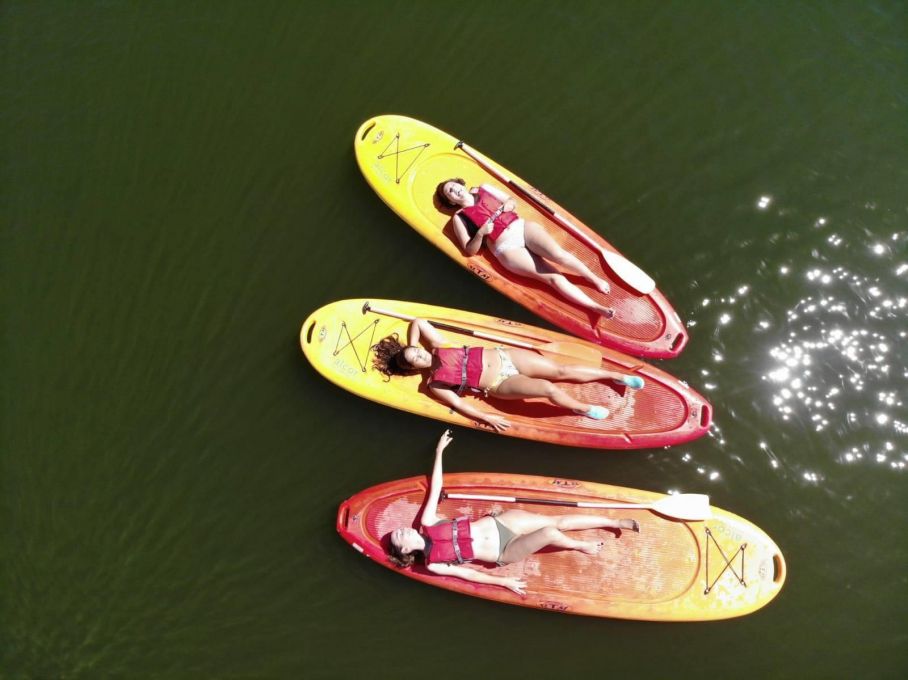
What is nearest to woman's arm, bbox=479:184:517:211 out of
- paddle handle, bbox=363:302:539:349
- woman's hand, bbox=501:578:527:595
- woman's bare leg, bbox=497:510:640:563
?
paddle handle, bbox=363:302:539:349

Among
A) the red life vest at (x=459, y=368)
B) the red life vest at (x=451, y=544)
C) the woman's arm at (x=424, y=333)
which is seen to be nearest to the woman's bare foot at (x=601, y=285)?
the red life vest at (x=459, y=368)

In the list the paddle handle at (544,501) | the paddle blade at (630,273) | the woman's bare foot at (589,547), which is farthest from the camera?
the paddle blade at (630,273)

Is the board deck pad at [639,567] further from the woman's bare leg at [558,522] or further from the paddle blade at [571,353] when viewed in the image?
the paddle blade at [571,353]

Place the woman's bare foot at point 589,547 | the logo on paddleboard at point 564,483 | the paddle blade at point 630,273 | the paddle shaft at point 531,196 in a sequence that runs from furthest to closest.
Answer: the paddle shaft at point 531,196, the paddle blade at point 630,273, the logo on paddleboard at point 564,483, the woman's bare foot at point 589,547

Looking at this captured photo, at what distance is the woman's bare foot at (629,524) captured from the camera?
5480mm

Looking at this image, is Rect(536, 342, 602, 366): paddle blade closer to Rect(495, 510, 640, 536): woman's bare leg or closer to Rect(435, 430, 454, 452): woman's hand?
Rect(435, 430, 454, 452): woman's hand

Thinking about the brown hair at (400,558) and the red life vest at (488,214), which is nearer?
the brown hair at (400,558)

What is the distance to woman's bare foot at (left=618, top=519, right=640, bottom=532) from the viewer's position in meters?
5.48

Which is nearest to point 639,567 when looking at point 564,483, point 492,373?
point 564,483

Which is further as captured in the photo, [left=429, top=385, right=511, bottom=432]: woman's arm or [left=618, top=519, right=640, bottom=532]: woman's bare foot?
[left=429, top=385, right=511, bottom=432]: woman's arm

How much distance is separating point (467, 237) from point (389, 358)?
1540mm

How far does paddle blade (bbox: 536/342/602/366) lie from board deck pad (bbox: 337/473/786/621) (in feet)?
4.32

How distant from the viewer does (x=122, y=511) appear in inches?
246

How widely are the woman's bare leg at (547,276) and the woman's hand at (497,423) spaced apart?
148 centimetres
